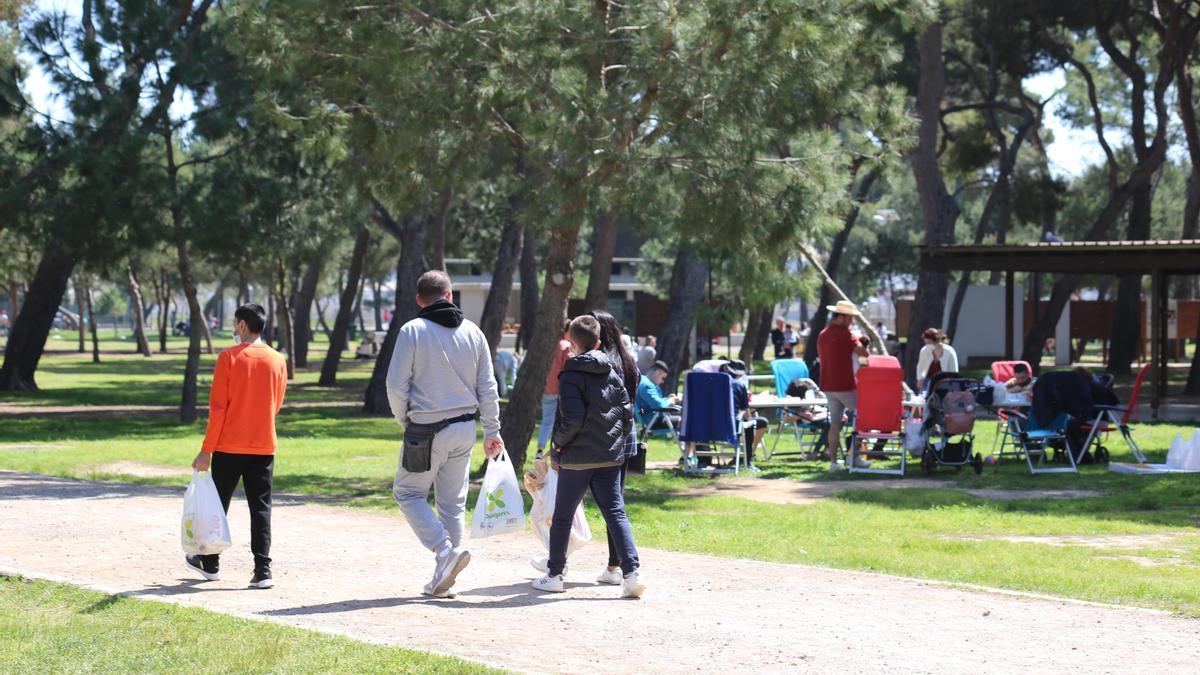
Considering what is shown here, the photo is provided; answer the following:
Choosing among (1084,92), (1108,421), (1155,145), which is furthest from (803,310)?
(1108,421)

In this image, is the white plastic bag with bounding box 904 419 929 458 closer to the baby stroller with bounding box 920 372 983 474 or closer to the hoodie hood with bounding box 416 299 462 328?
the baby stroller with bounding box 920 372 983 474

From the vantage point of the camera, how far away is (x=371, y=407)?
25094 millimetres

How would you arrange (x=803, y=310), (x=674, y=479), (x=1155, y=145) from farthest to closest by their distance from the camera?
(x=803, y=310) → (x=1155, y=145) → (x=674, y=479)

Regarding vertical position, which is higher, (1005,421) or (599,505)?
(1005,421)

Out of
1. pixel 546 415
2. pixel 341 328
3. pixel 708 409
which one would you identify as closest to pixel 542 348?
pixel 546 415

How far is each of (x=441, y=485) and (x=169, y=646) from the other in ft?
5.57

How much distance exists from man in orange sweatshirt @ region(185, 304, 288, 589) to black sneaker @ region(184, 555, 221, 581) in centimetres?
29

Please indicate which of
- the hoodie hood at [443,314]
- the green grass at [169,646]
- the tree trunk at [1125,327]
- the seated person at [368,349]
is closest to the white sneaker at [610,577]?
the hoodie hood at [443,314]

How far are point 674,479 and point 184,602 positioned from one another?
23.7 feet

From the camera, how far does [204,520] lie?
25.2 feet

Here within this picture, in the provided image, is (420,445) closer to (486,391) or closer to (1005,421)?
(486,391)

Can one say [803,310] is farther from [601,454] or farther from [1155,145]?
[601,454]

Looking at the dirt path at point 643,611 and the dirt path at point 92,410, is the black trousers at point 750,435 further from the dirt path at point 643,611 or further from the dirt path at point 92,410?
the dirt path at point 92,410

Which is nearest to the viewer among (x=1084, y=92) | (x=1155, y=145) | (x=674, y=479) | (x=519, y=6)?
(x=519, y=6)
